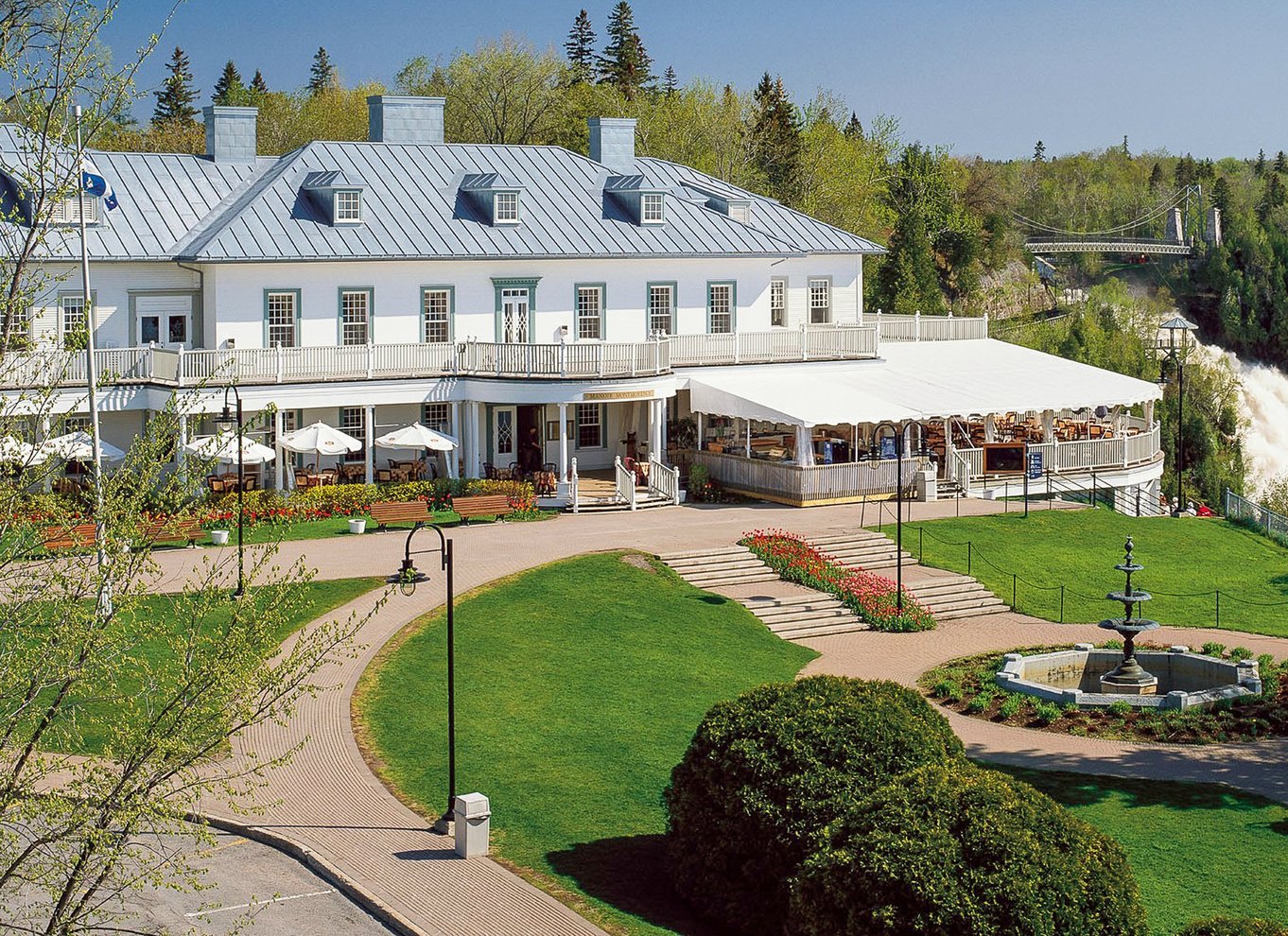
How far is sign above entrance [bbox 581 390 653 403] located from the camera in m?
39.6

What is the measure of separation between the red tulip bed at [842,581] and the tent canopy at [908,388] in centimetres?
461

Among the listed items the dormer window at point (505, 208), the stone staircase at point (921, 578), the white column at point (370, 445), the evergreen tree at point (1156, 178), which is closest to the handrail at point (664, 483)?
the stone staircase at point (921, 578)

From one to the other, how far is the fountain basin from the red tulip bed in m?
3.08

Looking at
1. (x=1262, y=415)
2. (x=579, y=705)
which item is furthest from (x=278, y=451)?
(x=1262, y=415)

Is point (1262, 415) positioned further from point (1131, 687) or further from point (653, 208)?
point (1131, 687)

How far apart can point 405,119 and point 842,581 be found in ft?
64.8

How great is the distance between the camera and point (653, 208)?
45.4 metres

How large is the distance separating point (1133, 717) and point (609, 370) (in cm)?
1695

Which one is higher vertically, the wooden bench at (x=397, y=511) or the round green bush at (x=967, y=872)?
the wooden bench at (x=397, y=511)

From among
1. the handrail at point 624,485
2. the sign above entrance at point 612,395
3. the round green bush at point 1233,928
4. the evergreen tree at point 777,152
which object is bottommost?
the round green bush at point 1233,928

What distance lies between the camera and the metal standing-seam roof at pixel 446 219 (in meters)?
40.2

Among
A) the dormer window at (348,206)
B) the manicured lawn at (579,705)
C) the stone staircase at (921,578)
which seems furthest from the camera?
the dormer window at (348,206)

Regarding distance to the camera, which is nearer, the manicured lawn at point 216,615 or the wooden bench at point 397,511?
the manicured lawn at point 216,615

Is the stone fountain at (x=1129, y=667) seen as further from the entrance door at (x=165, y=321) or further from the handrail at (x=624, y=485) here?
the entrance door at (x=165, y=321)
